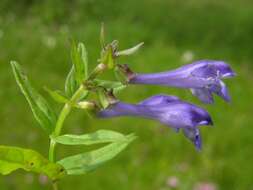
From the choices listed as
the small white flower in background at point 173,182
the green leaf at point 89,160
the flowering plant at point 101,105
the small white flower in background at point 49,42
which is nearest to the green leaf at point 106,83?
the flowering plant at point 101,105

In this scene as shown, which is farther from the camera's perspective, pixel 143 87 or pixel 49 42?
pixel 49 42

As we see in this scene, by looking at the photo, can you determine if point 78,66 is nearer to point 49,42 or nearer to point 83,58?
point 83,58

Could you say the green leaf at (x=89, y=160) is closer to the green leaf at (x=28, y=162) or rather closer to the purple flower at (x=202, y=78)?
the green leaf at (x=28, y=162)

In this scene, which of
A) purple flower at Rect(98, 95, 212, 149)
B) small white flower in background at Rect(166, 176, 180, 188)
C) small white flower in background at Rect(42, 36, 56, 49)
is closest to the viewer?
purple flower at Rect(98, 95, 212, 149)

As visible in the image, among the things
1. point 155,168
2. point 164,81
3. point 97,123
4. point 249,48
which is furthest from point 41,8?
point 164,81

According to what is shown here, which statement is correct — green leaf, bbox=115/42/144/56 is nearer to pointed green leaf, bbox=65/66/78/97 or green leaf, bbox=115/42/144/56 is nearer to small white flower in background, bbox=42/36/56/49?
pointed green leaf, bbox=65/66/78/97

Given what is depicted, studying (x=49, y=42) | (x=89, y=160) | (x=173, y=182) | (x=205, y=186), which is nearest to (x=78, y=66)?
(x=89, y=160)

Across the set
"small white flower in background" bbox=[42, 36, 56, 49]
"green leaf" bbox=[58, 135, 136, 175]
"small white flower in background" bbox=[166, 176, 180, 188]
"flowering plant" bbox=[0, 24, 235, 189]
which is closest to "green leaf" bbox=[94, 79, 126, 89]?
"flowering plant" bbox=[0, 24, 235, 189]
